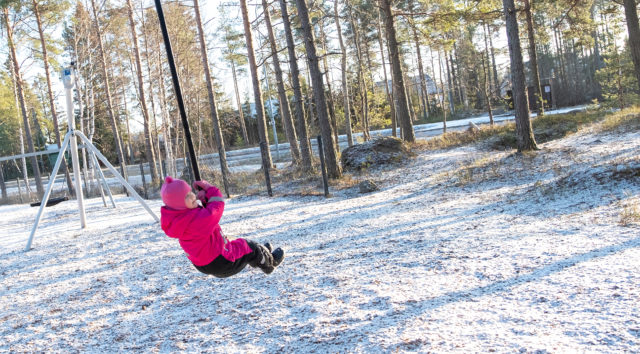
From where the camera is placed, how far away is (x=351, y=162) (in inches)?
546

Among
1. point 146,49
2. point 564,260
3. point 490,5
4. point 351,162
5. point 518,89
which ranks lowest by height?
point 564,260

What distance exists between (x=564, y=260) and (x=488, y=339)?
1819mm

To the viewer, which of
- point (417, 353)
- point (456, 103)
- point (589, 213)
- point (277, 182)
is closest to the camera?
point (417, 353)

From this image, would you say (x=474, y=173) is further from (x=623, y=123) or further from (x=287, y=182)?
(x=287, y=182)

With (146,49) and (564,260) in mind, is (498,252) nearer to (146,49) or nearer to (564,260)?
(564,260)

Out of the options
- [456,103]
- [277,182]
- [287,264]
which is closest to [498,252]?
[287,264]

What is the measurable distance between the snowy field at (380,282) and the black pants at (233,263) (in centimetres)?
48

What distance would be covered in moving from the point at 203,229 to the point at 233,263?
1.68 feet

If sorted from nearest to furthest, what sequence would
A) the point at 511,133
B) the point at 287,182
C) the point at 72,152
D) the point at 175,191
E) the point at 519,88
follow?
the point at 175,191 → the point at 72,152 → the point at 519,88 → the point at 287,182 → the point at 511,133

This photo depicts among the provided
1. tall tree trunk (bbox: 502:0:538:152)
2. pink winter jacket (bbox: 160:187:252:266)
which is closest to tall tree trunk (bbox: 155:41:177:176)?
tall tree trunk (bbox: 502:0:538:152)

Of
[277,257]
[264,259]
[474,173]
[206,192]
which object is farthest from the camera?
[474,173]

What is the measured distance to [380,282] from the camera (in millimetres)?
4176

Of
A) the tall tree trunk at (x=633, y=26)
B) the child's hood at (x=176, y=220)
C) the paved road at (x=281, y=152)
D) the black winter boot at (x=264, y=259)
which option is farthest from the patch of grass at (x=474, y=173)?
the paved road at (x=281, y=152)

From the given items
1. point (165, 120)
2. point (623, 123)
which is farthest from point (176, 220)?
point (165, 120)
